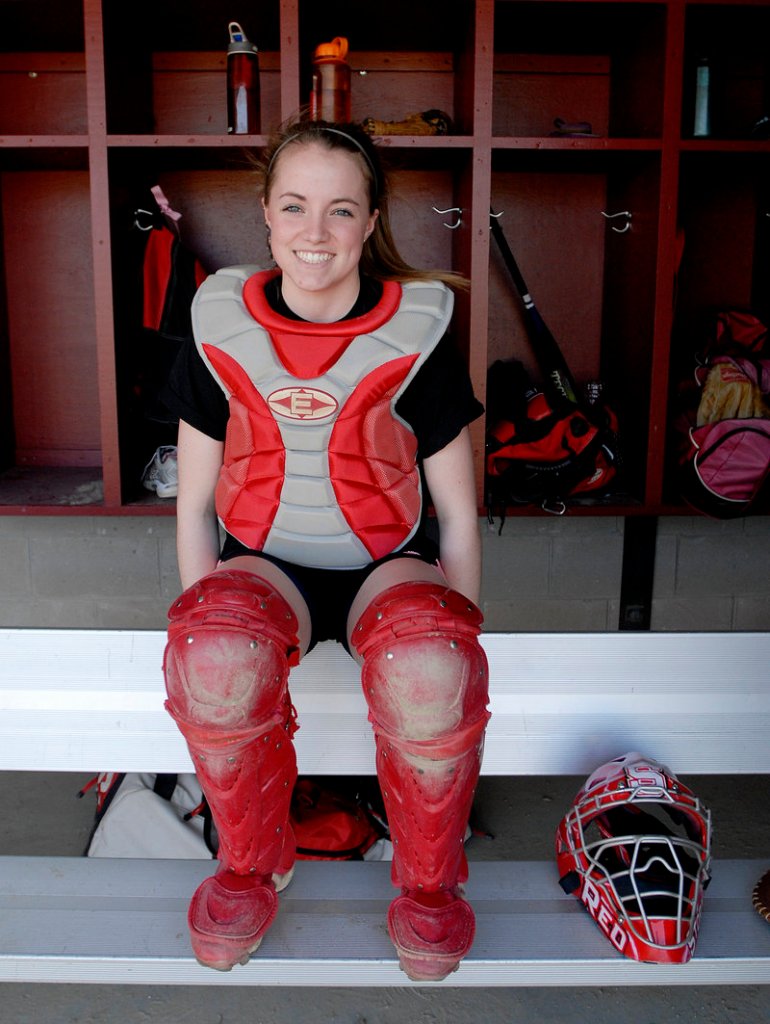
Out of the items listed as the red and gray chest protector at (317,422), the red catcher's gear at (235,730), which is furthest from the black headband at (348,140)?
the red catcher's gear at (235,730)

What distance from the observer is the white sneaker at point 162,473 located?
253 centimetres

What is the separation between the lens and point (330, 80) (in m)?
2.41

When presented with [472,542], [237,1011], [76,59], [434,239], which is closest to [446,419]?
[472,542]

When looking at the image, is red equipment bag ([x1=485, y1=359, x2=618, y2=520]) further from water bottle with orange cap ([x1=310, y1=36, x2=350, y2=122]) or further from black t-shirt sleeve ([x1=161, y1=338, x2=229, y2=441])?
black t-shirt sleeve ([x1=161, y1=338, x2=229, y2=441])

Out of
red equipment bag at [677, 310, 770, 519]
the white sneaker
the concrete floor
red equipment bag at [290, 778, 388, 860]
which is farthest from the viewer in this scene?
the white sneaker

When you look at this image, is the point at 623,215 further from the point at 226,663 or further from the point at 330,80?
the point at 226,663

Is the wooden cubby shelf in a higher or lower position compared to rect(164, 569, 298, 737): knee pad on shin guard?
higher

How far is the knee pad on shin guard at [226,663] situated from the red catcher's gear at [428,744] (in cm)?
12

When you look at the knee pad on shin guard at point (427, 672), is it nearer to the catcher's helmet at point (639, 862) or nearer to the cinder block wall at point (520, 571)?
the catcher's helmet at point (639, 862)

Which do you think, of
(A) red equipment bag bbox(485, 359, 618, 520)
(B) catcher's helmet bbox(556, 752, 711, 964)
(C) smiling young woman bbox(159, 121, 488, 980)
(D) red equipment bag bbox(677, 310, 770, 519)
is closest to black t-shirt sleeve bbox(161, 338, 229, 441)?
(C) smiling young woman bbox(159, 121, 488, 980)

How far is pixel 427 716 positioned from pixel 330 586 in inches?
17.1

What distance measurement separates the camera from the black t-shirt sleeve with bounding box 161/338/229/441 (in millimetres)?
1432

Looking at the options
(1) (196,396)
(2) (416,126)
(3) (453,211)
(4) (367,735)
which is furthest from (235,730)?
(3) (453,211)

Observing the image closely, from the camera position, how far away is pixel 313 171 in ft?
4.35
